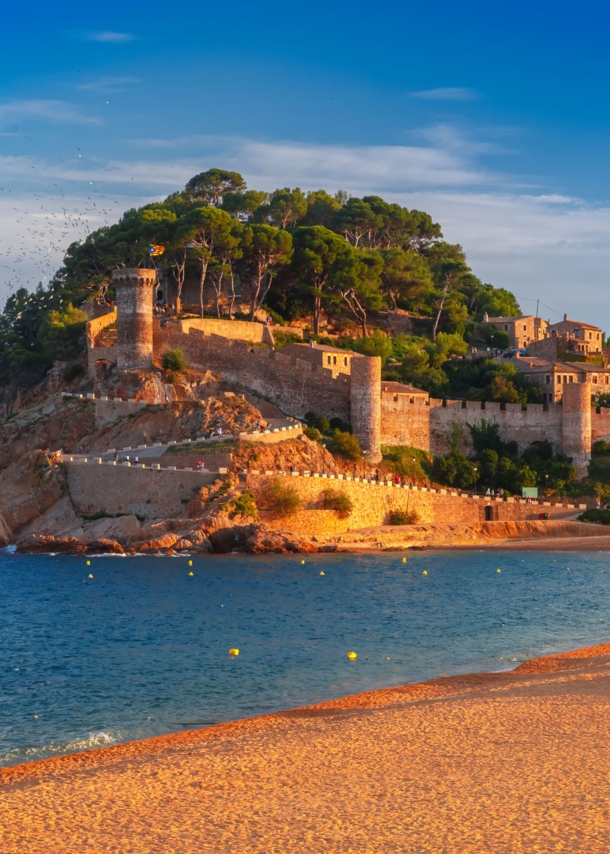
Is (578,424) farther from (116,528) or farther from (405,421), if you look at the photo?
(116,528)

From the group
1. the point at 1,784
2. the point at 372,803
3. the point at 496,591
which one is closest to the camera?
the point at 372,803

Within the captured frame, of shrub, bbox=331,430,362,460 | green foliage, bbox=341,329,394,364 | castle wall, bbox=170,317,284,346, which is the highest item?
castle wall, bbox=170,317,284,346

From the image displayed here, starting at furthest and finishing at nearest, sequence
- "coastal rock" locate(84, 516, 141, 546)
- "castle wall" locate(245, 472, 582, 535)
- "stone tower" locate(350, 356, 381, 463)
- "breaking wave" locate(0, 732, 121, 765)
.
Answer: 1. "stone tower" locate(350, 356, 381, 463)
2. "castle wall" locate(245, 472, 582, 535)
3. "coastal rock" locate(84, 516, 141, 546)
4. "breaking wave" locate(0, 732, 121, 765)

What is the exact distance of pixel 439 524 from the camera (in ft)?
154

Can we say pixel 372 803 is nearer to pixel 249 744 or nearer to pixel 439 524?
pixel 249 744

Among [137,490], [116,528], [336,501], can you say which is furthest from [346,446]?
[116,528]

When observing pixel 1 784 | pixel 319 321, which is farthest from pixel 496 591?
pixel 319 321

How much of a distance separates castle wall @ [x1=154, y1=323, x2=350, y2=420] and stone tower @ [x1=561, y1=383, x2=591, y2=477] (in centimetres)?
1066

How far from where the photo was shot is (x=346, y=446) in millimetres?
46875

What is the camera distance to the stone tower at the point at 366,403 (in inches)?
1898

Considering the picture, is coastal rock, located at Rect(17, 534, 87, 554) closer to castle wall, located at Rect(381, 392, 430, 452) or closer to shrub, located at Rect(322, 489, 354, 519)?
shrub, located at Rect(322, 489, 354, 519)

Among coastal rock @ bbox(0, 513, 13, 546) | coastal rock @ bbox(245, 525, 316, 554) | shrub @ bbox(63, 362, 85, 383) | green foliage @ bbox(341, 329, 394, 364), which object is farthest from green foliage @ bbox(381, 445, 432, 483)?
coastal rock @ bbox(0, 513, 13, 546)

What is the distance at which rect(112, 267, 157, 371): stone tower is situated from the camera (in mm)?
49844

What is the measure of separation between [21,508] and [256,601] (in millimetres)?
17720
